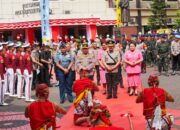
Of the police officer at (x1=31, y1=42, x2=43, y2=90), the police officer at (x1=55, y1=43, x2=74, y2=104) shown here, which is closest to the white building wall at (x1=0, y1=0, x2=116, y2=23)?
the police officer at (x1=31, y1=42, x2=43, y2=90)

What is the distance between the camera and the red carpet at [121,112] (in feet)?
30.4

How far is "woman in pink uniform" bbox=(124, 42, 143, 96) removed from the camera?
1288 centimetres

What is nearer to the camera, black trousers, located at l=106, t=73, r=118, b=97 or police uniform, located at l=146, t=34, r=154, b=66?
black trousers, located at l=106, t=73, r=118, b=97

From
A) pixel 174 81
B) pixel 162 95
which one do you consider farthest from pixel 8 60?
pixel 162 95

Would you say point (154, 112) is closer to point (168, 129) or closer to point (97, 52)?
point (168, 129)

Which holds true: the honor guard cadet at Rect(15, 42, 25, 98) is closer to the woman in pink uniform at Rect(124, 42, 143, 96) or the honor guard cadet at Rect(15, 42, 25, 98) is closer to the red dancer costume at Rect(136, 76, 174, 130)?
the woman in pink uniform at Rect(124, 42, 143, 96)

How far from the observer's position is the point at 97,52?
15.0 m

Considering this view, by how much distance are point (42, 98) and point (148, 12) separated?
4522 cm

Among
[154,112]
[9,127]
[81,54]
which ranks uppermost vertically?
[81,54]

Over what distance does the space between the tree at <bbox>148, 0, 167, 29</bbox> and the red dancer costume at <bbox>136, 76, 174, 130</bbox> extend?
39.9 metres

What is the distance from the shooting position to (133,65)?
12930mm

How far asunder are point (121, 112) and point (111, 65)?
7.62 ft

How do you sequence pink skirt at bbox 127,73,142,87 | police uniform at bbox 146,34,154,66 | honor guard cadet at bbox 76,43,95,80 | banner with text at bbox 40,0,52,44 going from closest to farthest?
honor guard cadet at bbox 76,43,95,80
pink skirt at bbox 127,73,142,87
police uniform at bbox 146,34,154,66
banner with text at bbox 40,0,52,44

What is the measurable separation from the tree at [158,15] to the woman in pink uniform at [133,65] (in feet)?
111
